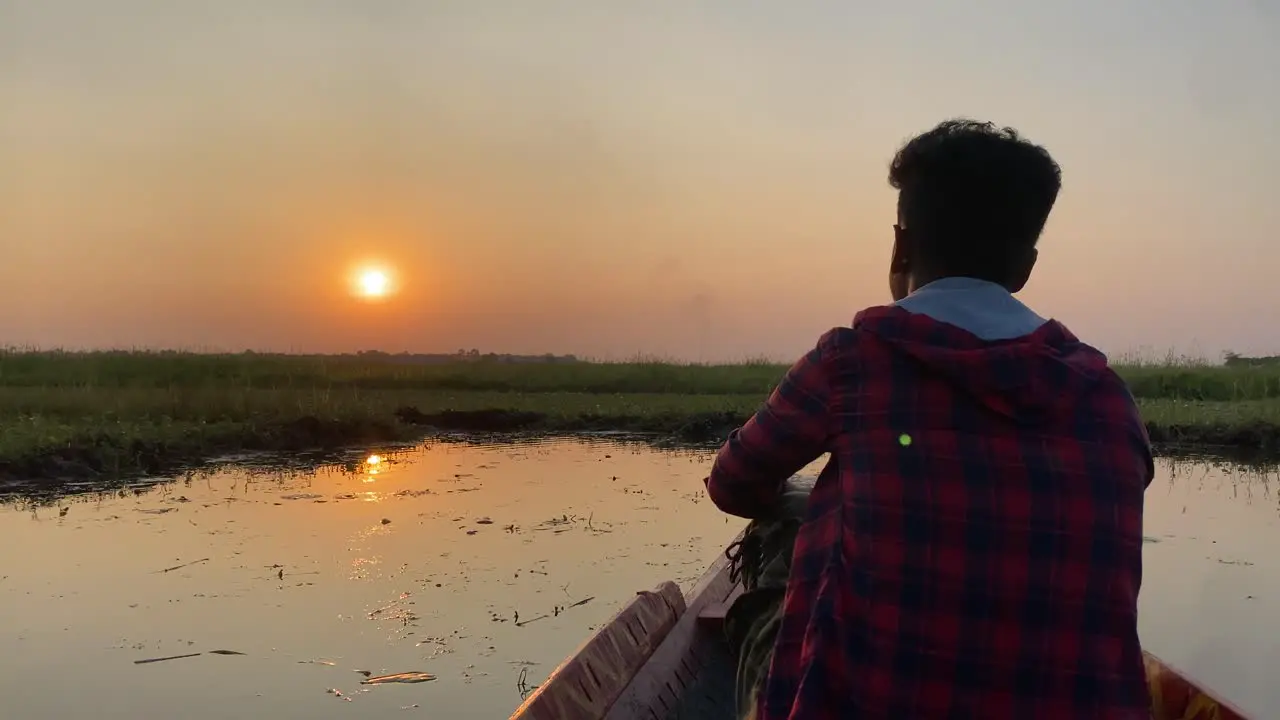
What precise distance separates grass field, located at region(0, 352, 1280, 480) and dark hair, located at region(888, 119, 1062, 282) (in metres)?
8.66

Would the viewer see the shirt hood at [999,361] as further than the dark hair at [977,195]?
No

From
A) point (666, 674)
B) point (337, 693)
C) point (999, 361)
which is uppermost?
point (999, 361)

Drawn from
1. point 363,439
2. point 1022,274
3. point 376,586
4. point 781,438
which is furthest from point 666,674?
point 363,439

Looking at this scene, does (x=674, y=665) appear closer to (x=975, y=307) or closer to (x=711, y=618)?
(x=711, y=618)

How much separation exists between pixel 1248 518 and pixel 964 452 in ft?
24.9

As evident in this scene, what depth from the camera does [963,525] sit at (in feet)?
3.84

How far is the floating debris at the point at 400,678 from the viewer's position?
380 cm

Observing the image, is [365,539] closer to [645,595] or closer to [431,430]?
[645,595]

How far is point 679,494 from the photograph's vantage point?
8227 millimetres

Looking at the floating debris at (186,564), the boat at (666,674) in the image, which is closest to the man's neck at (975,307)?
the boat at (666,674)

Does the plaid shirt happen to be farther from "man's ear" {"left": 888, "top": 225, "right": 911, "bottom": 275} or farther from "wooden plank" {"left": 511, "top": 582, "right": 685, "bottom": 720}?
"wooden plank" {"left": 511, "top": 582, "right": 685, "bottom": 720}

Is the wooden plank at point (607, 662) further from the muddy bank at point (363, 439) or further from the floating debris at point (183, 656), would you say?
the muddy bank at point (363, 439)

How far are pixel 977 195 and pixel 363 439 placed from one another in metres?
11.6

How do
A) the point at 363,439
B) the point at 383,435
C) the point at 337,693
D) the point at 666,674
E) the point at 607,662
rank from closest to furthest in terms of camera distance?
the point at 607,662 < the point at 666,674 < the point at 337,693 < the point at 363,439 < the point at 383,435
